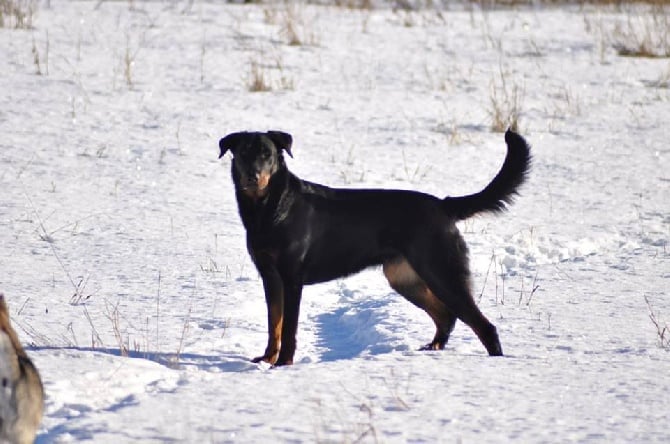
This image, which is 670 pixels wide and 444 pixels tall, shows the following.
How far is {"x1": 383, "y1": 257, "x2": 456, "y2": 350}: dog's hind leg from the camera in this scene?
5.52 metres

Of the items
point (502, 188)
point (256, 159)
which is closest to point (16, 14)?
point (256, 159)

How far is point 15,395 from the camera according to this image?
3270 millimetres

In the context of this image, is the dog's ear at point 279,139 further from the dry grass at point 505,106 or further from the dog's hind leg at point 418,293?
the dry grass at point 505,106

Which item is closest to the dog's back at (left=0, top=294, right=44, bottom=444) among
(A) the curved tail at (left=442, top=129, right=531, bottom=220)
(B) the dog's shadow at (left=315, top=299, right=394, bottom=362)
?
(B) the dog's shadow at (left=315, top=299, right=394, bottom=362)

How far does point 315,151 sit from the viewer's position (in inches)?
371

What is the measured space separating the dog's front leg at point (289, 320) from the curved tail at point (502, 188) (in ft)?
2.83

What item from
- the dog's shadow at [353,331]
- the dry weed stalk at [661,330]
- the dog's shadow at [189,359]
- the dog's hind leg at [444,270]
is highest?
the dog's hind leg at [444,270]

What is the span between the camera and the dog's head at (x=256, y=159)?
5.32 metres

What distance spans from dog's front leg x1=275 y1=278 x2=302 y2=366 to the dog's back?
6.17 ft

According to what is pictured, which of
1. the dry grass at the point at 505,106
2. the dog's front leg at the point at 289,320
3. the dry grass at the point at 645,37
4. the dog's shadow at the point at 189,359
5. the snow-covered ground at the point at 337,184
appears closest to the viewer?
the snow-covered ground at the point at 337,184

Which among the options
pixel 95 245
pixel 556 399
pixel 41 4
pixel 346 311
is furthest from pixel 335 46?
pixel 556 399

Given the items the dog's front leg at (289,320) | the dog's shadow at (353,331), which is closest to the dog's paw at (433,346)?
the dog's shadow at (353,331)

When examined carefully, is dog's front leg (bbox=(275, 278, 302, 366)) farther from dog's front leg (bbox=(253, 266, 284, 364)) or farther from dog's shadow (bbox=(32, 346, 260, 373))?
dog's shadow (bbox=(32, 346, 260, 373))

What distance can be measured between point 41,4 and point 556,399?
431 inches
